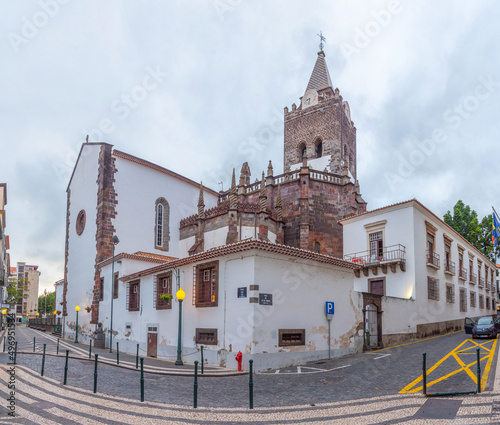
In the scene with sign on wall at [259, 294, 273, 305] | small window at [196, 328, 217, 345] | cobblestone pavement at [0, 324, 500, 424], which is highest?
sign on wall at [259, 294, 273, 305]

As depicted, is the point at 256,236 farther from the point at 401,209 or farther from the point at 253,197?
the point at 401,209

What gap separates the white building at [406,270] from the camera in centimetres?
2223

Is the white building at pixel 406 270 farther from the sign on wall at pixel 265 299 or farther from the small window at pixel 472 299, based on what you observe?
the sign on wall at pixel 265 299

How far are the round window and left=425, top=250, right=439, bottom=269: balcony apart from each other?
24.2 m

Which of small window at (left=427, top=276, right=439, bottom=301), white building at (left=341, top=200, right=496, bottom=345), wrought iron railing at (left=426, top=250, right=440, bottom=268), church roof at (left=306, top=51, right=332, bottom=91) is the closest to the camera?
white building at (left=341, top=200, right=496, bottom=345)

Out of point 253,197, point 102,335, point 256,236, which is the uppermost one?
point 253,197

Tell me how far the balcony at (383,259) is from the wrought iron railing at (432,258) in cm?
248

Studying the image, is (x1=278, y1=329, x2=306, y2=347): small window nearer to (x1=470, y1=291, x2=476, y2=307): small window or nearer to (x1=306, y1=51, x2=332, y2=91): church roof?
(x1=470, y1=291, x2=476, y2=307): small window

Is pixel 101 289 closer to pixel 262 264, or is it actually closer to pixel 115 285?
pixel 115 285

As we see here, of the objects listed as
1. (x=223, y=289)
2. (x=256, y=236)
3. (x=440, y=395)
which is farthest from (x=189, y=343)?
(x=256, y=236)

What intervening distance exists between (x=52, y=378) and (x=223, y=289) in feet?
19.9

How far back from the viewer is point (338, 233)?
33125mm

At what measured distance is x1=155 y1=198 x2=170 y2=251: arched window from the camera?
107ft

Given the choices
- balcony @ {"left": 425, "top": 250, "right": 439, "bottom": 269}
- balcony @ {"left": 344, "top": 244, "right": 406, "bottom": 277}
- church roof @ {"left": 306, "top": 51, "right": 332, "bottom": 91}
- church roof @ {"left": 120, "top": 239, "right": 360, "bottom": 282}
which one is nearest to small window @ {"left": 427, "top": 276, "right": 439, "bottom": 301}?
balcony @ {"left": 425, "top": 250, "right": 439, "bottom": 269}
